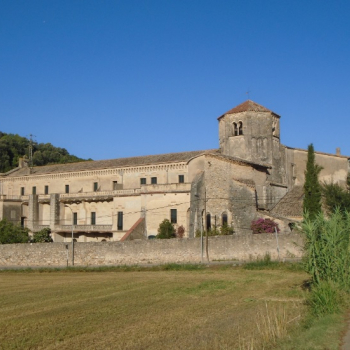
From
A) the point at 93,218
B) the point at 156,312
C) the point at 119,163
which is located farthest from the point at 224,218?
the point at 156,312

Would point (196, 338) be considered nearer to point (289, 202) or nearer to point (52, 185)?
point (289, 202)

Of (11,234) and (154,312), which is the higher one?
Result: (11,234)

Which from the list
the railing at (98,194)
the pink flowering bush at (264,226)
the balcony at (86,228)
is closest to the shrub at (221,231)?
the pink flowering bush at (264,226)

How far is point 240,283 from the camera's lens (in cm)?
2609

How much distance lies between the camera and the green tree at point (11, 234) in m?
55.2

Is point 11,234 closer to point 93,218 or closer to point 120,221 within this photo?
point 93,218

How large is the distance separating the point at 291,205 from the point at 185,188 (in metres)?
10.5

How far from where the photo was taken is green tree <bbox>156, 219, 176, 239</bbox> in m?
49.0

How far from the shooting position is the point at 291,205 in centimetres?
4819

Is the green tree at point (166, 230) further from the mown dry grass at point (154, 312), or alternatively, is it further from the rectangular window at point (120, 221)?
the mown dry grass at point (154, 312)

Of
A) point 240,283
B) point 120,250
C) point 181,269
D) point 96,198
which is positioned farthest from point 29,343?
point 96,198

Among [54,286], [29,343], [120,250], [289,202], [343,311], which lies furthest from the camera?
[289,202]

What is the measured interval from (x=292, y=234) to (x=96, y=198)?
27.7 m

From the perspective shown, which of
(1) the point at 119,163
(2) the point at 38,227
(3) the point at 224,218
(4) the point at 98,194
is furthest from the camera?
(2) the point at 38,227
